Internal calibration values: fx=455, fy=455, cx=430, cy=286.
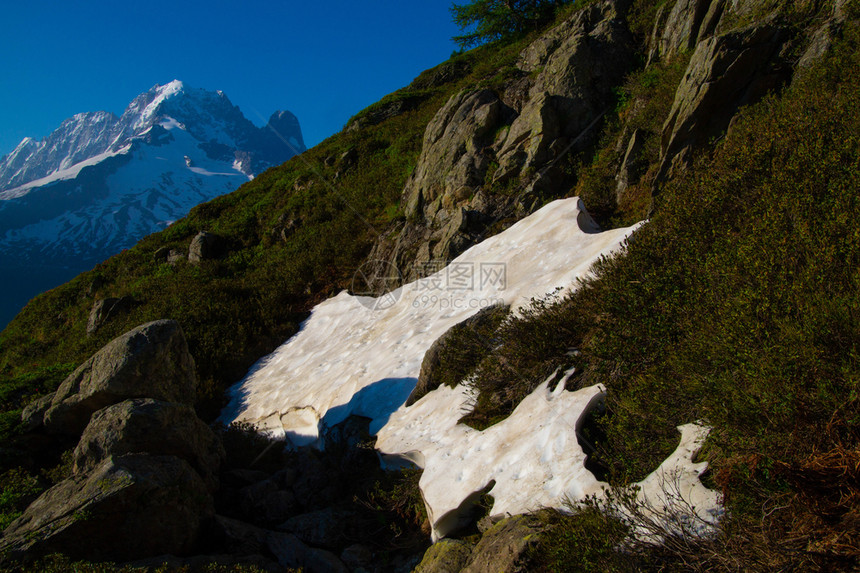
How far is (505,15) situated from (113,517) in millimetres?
29548

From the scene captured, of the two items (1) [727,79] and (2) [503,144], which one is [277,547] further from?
(2) [503,144]

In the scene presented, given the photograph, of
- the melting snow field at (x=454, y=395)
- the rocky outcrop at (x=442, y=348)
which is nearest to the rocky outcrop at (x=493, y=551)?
the melting snow field at (x=454, y=395)

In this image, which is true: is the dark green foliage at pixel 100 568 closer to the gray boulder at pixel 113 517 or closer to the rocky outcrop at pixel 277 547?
the gray boulder at pixel 113 517

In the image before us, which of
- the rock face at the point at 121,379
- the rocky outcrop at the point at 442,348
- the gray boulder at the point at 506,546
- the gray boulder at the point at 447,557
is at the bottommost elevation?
the gray boulder at the point at 447,557

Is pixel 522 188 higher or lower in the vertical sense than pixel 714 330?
higher

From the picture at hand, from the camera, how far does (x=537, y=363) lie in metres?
5.61

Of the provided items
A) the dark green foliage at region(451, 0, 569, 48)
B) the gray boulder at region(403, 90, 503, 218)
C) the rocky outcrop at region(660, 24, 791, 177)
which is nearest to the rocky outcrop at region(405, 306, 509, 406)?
the rocky outcrop at region(660, 24, 791, 177)

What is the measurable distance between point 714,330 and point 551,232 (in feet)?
19.9

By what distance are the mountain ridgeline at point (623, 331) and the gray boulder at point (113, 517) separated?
0.12ft

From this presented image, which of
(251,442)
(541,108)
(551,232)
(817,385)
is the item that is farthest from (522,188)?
(817,385)

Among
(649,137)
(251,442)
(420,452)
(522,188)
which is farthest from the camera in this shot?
(522,188)

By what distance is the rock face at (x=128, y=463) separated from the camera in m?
4.57

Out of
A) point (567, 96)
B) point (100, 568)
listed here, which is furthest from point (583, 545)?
point (567, 96)

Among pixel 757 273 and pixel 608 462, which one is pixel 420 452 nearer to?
pixel 608 462
